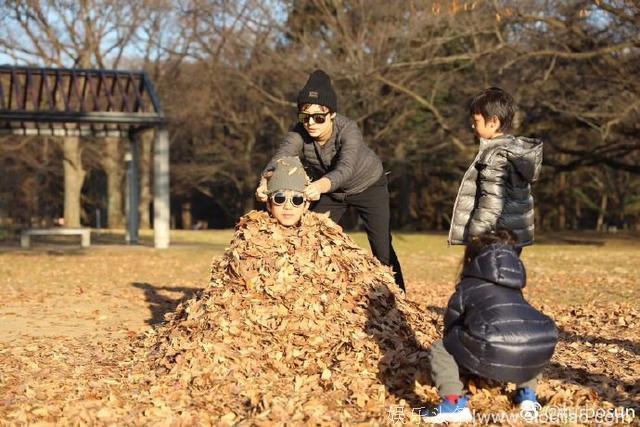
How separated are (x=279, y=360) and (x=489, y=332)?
1543mm

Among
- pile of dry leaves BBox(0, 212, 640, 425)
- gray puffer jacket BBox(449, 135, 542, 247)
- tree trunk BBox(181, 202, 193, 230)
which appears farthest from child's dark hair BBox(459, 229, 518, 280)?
tree trunk BBox(181, 202, 193, 230)

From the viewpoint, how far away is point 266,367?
525 centimetres

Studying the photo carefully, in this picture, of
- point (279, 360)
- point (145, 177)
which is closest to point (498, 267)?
Answer: point (279, 360)

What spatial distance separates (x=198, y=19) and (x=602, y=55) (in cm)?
1625

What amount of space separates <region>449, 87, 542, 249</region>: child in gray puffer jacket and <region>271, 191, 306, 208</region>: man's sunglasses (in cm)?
107

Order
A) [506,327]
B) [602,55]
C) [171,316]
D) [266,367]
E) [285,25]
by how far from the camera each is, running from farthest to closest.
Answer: [285,25], [602,55], [171,316], [266,367], [506,327]

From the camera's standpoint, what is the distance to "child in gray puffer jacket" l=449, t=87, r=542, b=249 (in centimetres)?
Answer: 570

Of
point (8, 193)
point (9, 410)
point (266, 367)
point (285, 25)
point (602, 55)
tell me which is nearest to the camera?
point (9, 410)

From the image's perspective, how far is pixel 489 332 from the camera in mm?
4211

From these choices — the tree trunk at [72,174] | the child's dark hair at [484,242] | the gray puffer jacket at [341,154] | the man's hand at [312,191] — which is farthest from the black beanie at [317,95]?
the tree trunk at [72,174]

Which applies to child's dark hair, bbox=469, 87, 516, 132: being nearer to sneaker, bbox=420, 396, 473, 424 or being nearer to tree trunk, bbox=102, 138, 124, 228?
sneaker, bbox=420, 396, 473, 424

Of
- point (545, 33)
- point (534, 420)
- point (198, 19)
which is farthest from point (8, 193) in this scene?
point (534, 420)

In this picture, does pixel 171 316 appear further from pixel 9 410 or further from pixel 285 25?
pixel 285 25

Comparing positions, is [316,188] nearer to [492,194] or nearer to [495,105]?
[492,194]
